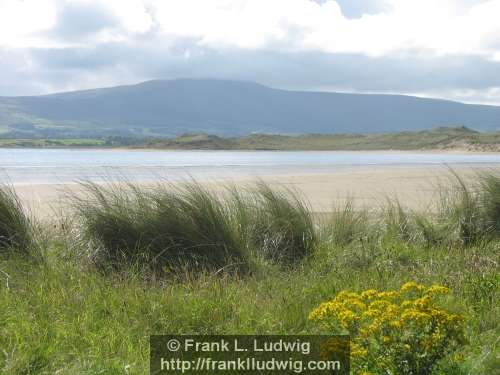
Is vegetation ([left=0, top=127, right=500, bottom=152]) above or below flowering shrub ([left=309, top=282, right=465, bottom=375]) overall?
below

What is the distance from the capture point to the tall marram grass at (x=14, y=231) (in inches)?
259

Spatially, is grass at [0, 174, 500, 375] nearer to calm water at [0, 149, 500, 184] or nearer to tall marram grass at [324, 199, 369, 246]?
tall marram grass at [324, 199, 369, 246]

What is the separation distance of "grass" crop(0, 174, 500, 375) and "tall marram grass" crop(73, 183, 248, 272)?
1 cm

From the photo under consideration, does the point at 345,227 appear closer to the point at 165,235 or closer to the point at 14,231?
the point at 165,235

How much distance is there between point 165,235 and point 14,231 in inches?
60.7

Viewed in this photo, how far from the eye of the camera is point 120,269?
21.1 ft

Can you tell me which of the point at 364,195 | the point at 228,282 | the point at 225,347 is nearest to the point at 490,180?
the point at 228,282

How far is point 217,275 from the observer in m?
6.34

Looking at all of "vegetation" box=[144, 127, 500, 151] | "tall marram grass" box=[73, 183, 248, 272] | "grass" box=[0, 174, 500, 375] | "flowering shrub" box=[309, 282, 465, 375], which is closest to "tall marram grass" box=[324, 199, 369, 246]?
"grass" box=[0, 174, 500, 375]

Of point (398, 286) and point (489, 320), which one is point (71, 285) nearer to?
point (398, 286)

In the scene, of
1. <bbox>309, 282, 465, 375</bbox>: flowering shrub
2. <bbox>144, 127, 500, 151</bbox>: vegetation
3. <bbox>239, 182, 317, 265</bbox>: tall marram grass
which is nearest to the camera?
<bbox>309, 282, 465, 375</bbox>: flowering shrub

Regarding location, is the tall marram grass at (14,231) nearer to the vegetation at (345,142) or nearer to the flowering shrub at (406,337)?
the flowering shrub at (406,337)

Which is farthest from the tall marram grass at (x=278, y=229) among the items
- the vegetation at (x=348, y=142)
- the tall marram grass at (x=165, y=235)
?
the vegetation at (x=348, y=142)

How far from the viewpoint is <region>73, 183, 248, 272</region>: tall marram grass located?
653 cm
